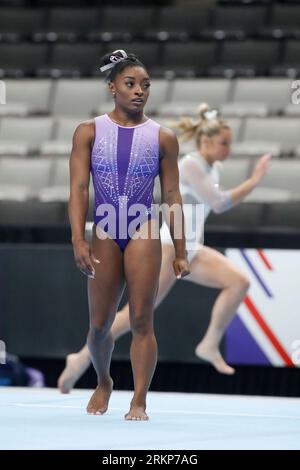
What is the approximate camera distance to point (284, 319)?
6535 millimetres

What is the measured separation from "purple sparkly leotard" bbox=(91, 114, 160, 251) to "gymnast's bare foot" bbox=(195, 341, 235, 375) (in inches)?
82.1

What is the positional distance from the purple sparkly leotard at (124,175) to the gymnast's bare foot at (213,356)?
6.84ft

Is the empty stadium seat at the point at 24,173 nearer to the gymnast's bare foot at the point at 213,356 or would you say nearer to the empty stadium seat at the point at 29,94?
the empty stadium seat at the point at 29,94

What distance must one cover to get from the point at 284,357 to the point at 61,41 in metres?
5.59

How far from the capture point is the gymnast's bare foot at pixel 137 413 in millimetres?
4332

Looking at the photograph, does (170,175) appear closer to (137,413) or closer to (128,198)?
(128,198)

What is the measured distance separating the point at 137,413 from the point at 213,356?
6.74 ft

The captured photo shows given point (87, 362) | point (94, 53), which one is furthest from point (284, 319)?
point (94, 53)

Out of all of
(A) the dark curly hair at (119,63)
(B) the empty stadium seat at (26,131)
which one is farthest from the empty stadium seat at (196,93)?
(A) the dark curly hair at (119,63)

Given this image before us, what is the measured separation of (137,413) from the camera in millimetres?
4348

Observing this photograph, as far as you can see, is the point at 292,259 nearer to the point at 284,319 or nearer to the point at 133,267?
the point at 284,319

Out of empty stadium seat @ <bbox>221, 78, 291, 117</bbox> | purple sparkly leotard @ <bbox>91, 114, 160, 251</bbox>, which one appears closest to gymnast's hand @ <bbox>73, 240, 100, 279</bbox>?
purple sparkly leotard @ <bbox>91, 114, 160, 251</bbox>

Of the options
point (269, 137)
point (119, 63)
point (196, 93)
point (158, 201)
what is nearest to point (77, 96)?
point (196, 93)

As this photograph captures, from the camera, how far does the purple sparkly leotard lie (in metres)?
4.36
